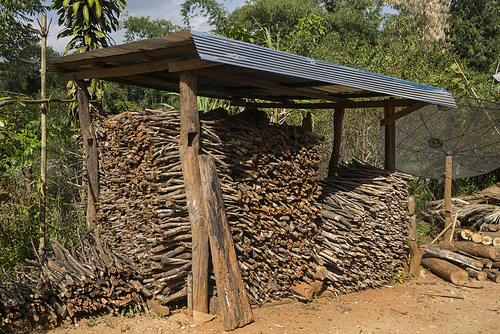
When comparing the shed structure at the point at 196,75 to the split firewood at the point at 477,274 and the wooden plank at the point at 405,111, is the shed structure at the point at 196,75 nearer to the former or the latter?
the wooden plank at the point at 405,111

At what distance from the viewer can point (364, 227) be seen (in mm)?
6273

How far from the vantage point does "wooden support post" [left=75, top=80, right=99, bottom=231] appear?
617 centimetres

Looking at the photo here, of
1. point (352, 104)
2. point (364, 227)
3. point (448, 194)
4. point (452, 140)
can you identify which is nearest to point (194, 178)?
point (364, 227)

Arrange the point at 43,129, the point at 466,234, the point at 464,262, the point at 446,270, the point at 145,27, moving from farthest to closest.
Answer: the point at 145,27, the point at 466,234, the point at 464,262, the point at 446,270, the point at 43,129

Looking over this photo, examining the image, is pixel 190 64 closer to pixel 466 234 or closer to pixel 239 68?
pixel 239 68

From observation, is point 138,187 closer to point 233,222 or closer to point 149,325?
point 233,222

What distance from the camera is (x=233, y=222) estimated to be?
493 centimetres

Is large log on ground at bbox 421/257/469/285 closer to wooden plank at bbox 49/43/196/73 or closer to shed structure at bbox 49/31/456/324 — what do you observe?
shed structure at bbox 49/31/456/324

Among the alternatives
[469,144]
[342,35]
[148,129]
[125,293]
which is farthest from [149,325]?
[342,35]

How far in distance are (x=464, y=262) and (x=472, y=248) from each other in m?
0.46

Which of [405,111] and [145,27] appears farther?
[145,27]

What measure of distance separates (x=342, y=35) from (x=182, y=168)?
2470cm

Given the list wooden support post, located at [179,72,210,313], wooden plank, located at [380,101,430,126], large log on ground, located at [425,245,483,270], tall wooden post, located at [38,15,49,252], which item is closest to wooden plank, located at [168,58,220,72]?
wooden support post, located at [179,72,210,313]

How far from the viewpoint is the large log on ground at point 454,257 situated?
7.15 m
